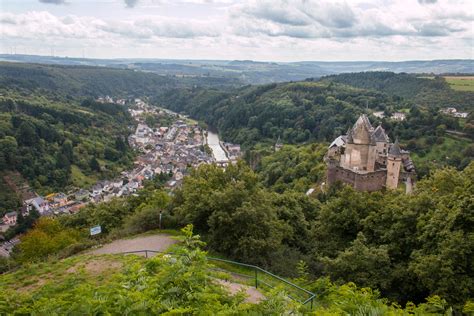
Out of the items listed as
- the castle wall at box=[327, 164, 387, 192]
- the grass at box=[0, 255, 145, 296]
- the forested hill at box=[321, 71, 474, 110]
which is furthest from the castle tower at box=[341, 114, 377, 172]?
the forested hill at box=[321, 71, 474, 110]

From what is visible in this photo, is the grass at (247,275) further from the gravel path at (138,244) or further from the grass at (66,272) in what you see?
the grass at (66,272)

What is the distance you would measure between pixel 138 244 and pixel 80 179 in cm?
6458

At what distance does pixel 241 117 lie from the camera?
126000 millimetres

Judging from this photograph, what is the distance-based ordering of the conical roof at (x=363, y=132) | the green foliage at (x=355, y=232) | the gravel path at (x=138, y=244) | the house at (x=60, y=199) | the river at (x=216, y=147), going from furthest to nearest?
the river at (x=216, y=147), the house at (x=60, y=199), the conical roof at (x=363, y=132), the gravel path at (x=138, y=244), the green foliage at (x=355, y=232)

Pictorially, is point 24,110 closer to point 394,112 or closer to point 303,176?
point 303,176

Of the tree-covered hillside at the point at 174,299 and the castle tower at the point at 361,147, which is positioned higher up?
the tree-covered hillside at the point at 174,299

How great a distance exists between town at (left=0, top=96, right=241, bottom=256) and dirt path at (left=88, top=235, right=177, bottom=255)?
75.6 feet

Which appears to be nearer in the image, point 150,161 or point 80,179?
point 80,179

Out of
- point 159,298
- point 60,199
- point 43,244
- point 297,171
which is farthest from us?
point 60,199

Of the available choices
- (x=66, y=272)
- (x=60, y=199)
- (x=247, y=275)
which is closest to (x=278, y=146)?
(x=60, y=199)

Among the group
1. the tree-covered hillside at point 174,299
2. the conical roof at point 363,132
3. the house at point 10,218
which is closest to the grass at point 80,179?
the house at point 10,218

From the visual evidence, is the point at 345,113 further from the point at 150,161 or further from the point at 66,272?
the point at 66,272

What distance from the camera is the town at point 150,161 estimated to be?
61.5 meters

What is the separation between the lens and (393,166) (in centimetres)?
3669
